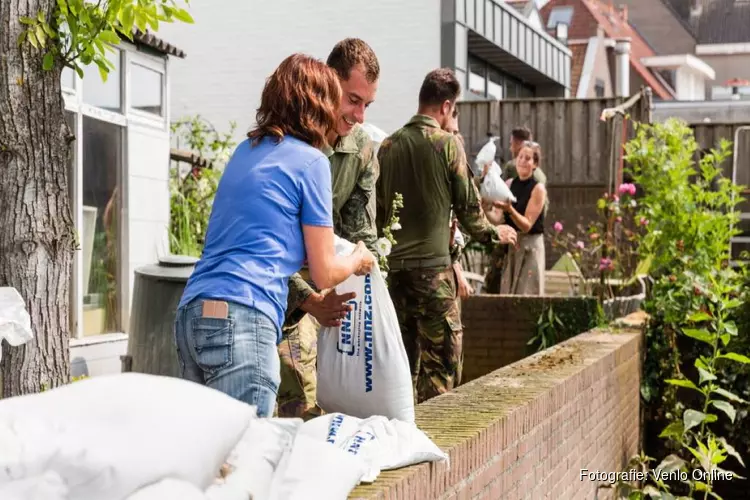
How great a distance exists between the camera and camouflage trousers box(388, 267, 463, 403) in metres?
6.17

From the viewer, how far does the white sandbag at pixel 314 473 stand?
2.52m

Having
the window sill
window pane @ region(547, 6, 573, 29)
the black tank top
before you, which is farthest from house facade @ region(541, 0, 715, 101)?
the window sill

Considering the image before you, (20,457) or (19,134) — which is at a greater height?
(19,134)

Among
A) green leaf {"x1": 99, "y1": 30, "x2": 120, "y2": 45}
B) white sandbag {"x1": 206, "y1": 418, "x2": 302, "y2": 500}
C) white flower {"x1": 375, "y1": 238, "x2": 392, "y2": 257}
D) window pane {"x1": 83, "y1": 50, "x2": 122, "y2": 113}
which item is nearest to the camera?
white sandbag {"x1": 206, "y1": 418, "x2": 302, "y2": 500}

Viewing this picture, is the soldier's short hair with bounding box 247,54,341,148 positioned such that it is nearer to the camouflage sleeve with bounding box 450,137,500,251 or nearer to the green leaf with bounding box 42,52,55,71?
the green leaf with bounding box 42,52,55,71

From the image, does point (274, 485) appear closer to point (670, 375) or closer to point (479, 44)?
point (670, 375)

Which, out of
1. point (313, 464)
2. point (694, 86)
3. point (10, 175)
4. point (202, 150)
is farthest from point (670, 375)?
point (694, 86)

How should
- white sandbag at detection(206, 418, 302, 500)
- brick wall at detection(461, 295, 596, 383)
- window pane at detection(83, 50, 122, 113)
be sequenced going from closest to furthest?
1. white sandbag at detection(206, 418, 302, 500)
2. brick wall at detection(461, 295, 596, 383)
3. window pane at detection(83, 50, 122, 113)

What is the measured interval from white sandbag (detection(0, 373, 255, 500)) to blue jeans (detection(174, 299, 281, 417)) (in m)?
1.01

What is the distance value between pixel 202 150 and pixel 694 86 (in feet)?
143

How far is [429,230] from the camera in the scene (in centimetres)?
621

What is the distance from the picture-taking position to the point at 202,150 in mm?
17078

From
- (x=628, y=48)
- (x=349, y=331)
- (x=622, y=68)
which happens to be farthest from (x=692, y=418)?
(x=628, y=48)

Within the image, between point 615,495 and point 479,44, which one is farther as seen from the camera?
point 479,44
